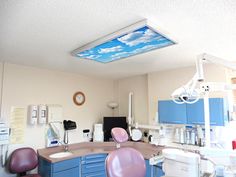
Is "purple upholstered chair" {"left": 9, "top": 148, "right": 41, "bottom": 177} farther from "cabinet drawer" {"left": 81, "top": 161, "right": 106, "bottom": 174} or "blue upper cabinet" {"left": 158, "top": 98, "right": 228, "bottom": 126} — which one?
"blue upper cabinet" {"left": 158, "top": 98, "right": 228, "bottom": 126}

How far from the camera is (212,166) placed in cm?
173

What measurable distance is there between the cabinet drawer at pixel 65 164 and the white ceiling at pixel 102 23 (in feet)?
5.25

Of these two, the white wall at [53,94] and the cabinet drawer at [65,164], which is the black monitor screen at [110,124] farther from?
the cabinet drawer at [65,164]

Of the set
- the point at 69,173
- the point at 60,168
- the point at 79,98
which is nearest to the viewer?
the point at 60,168

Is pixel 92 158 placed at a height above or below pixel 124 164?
below

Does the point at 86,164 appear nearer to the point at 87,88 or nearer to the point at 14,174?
the point at 14,174

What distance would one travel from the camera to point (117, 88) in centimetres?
459

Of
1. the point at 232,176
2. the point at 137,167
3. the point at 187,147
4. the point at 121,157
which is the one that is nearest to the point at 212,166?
the point at 232,176

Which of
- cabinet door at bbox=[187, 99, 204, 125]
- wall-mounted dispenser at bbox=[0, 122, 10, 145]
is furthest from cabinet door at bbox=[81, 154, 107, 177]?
cabinet door at bbox=[187, 99, 204, 125]

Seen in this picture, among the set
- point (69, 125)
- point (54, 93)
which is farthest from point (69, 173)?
point (54, 93)

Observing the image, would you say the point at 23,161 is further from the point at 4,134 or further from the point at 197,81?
the point at 197,81

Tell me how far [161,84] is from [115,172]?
87.1 inches

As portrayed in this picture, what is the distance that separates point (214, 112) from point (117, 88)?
244 centimetres

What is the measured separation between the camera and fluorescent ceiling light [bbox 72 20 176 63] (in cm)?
171
